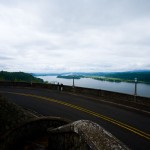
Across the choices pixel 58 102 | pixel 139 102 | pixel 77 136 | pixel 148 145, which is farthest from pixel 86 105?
pixel 77 136

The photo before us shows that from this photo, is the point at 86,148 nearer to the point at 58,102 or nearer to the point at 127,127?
the point at 127,127

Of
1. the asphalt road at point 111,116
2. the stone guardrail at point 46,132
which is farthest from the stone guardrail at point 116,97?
the stone guardrail at point 46,132

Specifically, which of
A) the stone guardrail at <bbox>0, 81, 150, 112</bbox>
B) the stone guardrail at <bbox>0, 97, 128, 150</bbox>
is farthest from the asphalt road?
the stone guardrail at <bbox>0, 97, 128, 150</bbox>

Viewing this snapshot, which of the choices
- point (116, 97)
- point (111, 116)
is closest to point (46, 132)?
point (111, 116)

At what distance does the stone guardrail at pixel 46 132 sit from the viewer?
4648mm

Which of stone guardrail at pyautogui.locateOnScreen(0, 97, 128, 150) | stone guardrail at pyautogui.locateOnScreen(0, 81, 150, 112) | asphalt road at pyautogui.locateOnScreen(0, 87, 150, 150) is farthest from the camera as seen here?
stone guardrail at pyautogui.locateOnScreen(0, 81, 150, 112)

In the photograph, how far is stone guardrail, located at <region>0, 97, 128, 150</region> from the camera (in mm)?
4648

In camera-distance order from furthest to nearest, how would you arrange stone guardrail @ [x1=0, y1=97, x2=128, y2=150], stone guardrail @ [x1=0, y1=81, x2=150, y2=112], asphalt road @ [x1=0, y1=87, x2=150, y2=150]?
1. stone guardrail @ [x1=0, y1=81, x2=150, y2=112]
2. asphalt road @ [x1=0, y1=87, x2=150, y2=150]
3. stone guardrail @ [x1=0, y1=97, x2=128, y2=150]

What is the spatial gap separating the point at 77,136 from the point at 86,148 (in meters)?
0.55

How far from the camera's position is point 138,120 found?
1300 centimetres

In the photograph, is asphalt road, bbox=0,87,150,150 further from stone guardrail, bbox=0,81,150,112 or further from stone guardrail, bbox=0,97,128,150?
stone guardrail, bbox=0,97,128,150

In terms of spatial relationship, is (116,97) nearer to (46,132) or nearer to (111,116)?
(111,116)

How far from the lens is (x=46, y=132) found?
7836 mm

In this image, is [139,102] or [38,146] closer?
[38,146]
